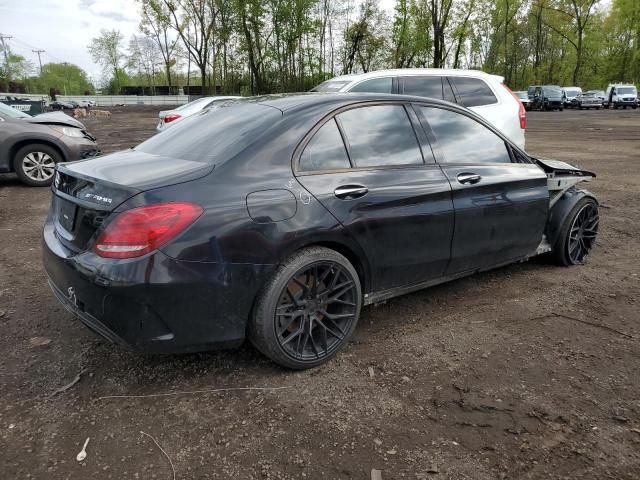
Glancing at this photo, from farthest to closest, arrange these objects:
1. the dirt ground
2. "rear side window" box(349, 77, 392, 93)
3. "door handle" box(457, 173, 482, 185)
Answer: "rear side window" box(349, 77, 392, 93), "door handle" box(457, 173, 482, 185), the dirt ground

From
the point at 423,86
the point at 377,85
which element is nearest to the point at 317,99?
the point at 377,85

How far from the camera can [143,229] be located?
93.5 inches

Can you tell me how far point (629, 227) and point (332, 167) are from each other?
473 centimetres

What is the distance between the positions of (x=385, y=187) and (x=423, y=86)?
194 inches

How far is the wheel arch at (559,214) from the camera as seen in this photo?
4.40 meters

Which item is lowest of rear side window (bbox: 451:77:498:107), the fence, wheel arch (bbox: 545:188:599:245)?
wheel arch (bbox: 545:188:599:245)

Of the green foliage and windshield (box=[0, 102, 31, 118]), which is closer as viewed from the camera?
windshield (box=[0, 102, 31, 118])

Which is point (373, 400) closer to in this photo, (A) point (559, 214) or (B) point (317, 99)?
(B) point (317, 99)

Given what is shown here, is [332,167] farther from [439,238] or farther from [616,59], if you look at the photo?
[616,59]

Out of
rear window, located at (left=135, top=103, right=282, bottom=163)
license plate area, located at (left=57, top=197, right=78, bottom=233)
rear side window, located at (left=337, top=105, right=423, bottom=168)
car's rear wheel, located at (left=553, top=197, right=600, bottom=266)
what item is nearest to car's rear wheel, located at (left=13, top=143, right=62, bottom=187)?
rear window, located at (left=135, top=103, right=282, bottom=163)

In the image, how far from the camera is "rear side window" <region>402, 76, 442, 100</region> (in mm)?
7465

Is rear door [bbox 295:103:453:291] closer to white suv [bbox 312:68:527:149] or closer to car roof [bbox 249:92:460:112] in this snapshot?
car roof [bbox 249:92:460:112]

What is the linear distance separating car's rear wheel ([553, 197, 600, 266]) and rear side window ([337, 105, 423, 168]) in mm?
1887

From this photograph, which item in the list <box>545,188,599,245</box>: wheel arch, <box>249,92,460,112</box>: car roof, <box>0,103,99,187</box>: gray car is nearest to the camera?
<box>249,92,460,112</box>: car roof
